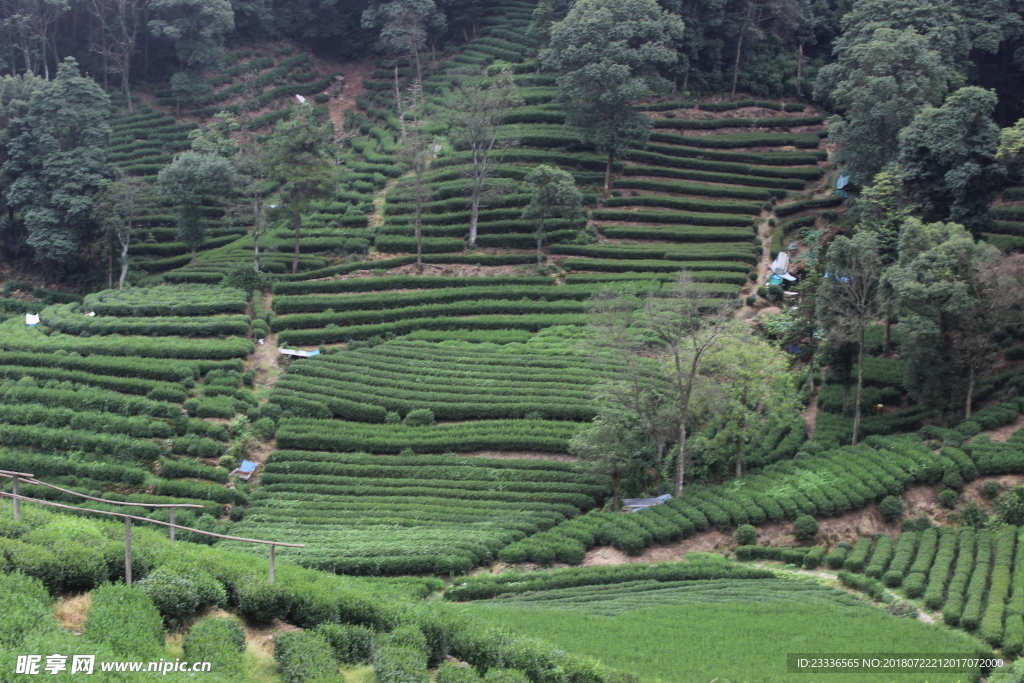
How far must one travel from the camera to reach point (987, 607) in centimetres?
3103

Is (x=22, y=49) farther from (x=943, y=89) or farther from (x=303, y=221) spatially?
(x=943, y=89)

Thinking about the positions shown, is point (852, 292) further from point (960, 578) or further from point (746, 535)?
point (960, 578)

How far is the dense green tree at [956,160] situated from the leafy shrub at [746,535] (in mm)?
20396

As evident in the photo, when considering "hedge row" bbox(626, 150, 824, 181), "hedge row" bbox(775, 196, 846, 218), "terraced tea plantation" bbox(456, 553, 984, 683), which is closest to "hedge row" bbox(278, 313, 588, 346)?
"hedge row" bbox(775, 196, 846, 218)

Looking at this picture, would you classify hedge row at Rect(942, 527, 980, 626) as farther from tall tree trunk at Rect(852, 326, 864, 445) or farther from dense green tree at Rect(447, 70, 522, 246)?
dense green tree at Rect(447, 70, 522, 246)

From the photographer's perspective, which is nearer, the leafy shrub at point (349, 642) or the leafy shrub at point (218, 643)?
the leafy shrub at point (218, 643)

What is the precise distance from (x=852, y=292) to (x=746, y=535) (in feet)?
42.8

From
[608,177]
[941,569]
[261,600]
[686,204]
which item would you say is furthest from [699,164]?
[261,600]

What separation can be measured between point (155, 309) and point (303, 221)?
12605 millimetres

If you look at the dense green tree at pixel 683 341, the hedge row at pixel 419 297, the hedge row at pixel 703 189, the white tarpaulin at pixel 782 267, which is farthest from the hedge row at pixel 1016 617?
the hedge row at pixel 703 189

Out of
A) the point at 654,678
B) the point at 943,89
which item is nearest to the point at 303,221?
the point at 943,89

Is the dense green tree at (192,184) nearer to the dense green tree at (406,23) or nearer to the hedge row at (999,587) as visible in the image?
the dense green tree at (406,23)

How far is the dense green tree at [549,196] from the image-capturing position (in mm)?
57375

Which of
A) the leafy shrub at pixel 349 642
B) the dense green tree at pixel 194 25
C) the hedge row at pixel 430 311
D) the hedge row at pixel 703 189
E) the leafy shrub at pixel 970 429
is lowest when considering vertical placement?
the leafy shrub at pixel 349 642
